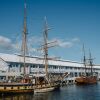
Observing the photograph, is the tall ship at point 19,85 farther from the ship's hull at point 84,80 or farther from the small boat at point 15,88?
the ship's hull at point 84,80

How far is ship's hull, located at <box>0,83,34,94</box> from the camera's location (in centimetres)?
4412

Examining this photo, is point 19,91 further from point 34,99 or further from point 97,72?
point 97,72

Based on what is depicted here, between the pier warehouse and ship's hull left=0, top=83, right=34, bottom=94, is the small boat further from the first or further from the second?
the pier warehouse

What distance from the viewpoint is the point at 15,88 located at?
149ft

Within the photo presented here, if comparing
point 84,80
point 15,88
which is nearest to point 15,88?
point 15,88

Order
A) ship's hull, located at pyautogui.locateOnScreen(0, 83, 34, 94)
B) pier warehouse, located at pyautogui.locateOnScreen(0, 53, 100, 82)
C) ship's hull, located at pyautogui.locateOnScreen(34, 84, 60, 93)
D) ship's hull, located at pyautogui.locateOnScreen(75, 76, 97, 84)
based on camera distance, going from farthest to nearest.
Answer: ship's hull, located at pyautogui.locateOnScreen(75, 76, 97, 84), pier warehouse, located at pyautogui.locateOnScreen(0, 53, 100, 82), ship's hull, located at pyautogui.locateOnScreen(34, 84, 60, 93), ship's hull, located at pyautogui.locateOnScreen(0, 83, 34, 94)

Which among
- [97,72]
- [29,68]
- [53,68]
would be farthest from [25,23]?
[97,72]

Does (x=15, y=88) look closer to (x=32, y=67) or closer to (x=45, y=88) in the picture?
(x=45, y=88)

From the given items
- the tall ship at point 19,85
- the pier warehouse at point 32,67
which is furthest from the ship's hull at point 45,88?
the pier warehouse at point 32,67

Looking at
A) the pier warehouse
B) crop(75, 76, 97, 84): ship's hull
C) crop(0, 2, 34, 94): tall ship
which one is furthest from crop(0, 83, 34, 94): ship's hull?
crop(75, 76, 97, 84): ship's hull

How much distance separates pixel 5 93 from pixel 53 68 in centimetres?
4252

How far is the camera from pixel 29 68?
72.3 meters

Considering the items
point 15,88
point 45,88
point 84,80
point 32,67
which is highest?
point 32,67

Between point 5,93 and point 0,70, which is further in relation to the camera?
point 0,70
